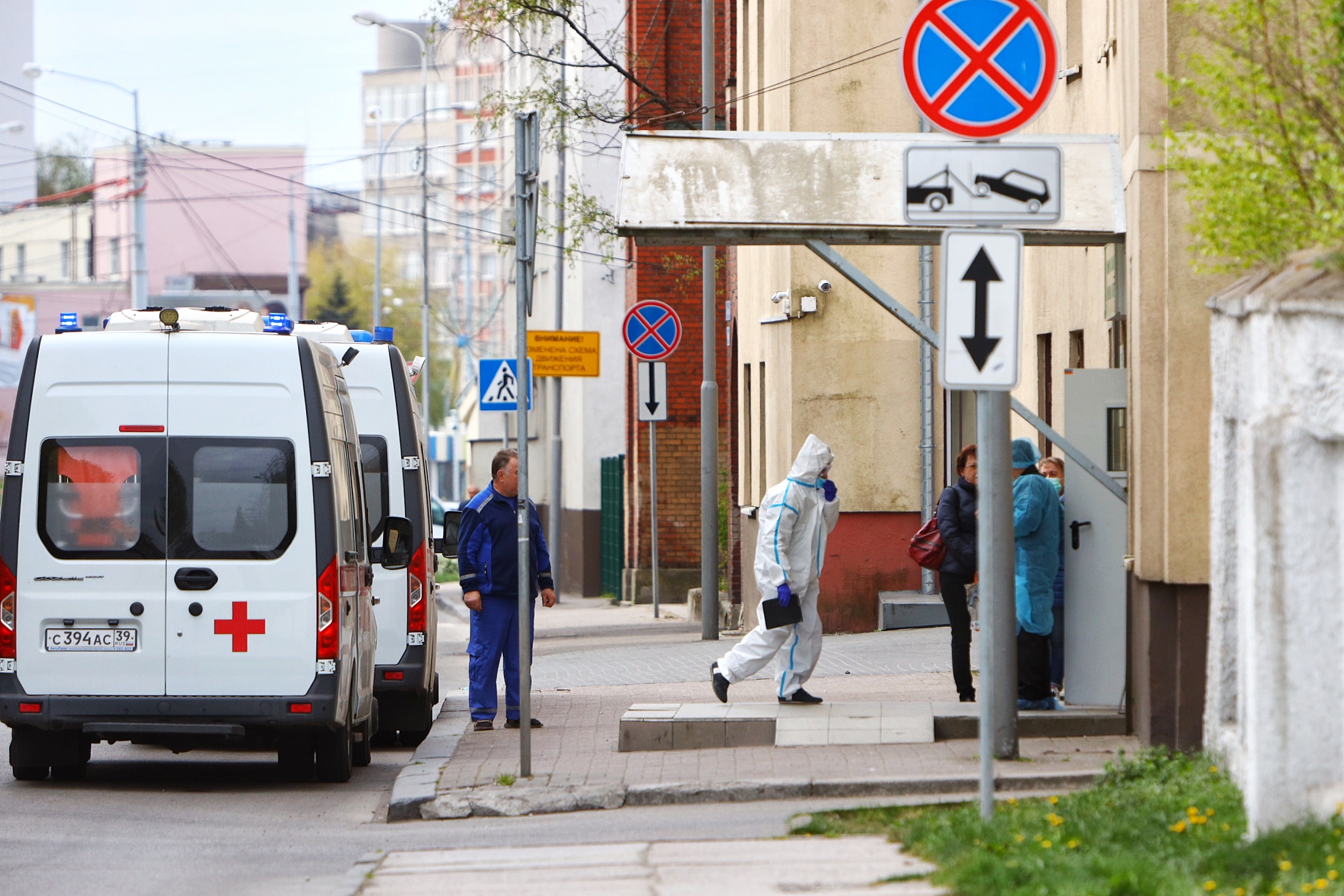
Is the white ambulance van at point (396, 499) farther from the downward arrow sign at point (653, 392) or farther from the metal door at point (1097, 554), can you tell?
the downward arrow sign at point (653, 392)

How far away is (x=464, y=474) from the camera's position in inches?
3460

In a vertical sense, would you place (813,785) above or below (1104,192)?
below

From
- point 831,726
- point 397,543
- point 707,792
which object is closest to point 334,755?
point 397,543

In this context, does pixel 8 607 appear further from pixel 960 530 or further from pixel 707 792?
pixel 960 530

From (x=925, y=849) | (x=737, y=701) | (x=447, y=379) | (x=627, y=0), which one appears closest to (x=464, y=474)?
(x=447, y=379)

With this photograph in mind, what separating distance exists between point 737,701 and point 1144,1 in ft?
17.3

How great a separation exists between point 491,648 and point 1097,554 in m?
4.03

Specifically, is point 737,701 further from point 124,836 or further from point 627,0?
point 627,0

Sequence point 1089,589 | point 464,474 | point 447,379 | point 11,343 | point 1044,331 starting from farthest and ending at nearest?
point 447,379 < point 464,474 < point 11,343 < point 1044,331 < point 1089,589

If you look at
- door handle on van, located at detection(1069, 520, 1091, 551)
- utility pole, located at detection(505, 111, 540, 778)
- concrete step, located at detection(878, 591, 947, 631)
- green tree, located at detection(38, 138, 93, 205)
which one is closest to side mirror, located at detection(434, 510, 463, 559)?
utility pole, located at detection(505, 111, 540, 778)

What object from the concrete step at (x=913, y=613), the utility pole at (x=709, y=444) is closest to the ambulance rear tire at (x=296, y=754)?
the concrete step at (x=913, y=613)

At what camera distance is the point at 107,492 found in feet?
32.7

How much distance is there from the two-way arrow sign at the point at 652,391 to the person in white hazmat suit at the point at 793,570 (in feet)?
30.7

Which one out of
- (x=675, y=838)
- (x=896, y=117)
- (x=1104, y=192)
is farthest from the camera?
(x=896, y=117)
